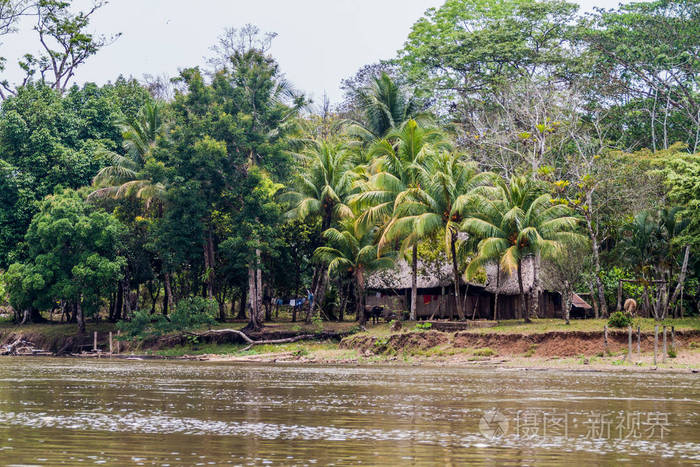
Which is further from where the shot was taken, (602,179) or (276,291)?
(276,291)

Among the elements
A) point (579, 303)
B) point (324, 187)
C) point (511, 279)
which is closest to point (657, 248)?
point (511, 279)

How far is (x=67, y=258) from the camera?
3978 centimetres

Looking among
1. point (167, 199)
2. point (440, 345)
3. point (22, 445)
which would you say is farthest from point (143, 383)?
point (167, 199)

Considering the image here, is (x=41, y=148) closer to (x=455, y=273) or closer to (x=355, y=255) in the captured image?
(x=355, y=255)

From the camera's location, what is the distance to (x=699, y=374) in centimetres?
2391

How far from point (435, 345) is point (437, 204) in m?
5.84

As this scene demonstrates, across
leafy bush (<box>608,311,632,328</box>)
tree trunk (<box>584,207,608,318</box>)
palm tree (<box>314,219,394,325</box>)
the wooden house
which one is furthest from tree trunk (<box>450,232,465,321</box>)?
leafy bush (<box>608,311,632,328</box>)

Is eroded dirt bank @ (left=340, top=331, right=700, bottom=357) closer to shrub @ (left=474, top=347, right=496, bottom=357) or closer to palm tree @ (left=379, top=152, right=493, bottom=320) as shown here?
shrub @ (left=474, top=347, right=496, bottom=357)

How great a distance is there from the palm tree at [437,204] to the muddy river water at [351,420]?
10.7 meters

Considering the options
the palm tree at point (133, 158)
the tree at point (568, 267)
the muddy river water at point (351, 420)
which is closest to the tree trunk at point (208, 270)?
the palm tree at point (133, 158)

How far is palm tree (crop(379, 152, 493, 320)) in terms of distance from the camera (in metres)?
32.7

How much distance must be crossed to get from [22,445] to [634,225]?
1073 inches

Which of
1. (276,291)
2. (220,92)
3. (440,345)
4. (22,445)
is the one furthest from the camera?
(276,291)

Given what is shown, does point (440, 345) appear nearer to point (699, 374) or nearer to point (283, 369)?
point (283, 369)
